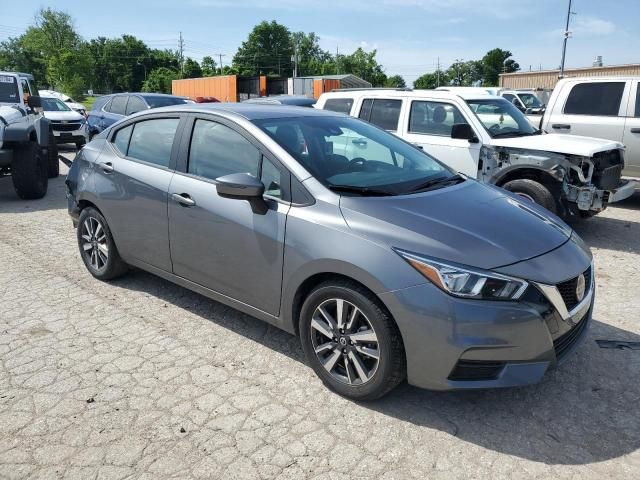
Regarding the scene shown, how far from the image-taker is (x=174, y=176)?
13.0 feet

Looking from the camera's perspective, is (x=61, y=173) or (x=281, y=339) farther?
(x=61, y=173)

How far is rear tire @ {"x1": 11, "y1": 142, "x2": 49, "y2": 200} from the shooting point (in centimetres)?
847

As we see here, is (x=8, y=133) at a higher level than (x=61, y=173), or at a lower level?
higher

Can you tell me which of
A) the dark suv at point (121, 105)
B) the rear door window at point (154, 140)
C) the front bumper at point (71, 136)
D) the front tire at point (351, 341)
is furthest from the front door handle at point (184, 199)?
the front bumper at point (71, 136)

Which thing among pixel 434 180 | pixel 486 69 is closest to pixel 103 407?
pixel 434 180

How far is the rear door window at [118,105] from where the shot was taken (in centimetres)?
1329

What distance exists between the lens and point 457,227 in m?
2.95

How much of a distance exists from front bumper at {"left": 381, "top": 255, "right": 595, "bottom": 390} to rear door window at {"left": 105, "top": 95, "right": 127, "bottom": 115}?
40.4 ft

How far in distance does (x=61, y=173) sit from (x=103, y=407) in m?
10.6

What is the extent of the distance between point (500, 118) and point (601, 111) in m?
2.50

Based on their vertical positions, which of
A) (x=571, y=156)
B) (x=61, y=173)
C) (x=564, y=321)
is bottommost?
(x=61, y=173)

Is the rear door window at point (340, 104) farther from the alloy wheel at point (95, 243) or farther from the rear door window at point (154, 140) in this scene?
the alloy wheel at point (95, 243)

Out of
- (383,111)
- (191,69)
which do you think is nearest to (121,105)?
(383,111)

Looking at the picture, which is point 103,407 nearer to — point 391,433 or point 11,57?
point 391,433
